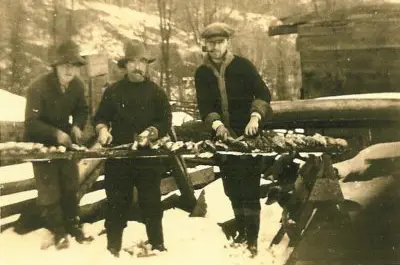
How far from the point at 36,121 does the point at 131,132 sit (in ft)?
2.02

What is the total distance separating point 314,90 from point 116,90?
465 centimetres

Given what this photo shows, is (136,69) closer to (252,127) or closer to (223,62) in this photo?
(223,62)

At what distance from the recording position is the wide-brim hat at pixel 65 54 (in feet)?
9.68

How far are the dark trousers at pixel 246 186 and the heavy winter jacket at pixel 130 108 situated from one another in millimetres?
479

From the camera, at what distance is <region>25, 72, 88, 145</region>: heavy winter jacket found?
2.93m

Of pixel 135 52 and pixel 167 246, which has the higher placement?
pixel 135 52

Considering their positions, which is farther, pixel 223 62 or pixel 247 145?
pixel 223 62

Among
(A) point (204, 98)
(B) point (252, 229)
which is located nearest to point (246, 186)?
(B) point (252, 229)

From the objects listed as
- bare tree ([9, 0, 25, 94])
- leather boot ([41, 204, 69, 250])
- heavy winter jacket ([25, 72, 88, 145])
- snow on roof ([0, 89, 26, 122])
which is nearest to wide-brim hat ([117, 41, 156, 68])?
heavy winter jacket ([25, 72, 88, 145])

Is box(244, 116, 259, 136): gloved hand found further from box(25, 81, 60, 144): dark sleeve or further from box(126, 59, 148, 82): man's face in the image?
box(25, 81, 60, 144): dark sleeve

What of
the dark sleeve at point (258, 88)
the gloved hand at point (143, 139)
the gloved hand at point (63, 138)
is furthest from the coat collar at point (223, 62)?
the gloved hand at point (63, 138)

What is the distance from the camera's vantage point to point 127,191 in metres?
2.85

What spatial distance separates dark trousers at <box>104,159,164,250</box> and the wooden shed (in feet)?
11.2

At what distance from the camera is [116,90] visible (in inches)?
114
